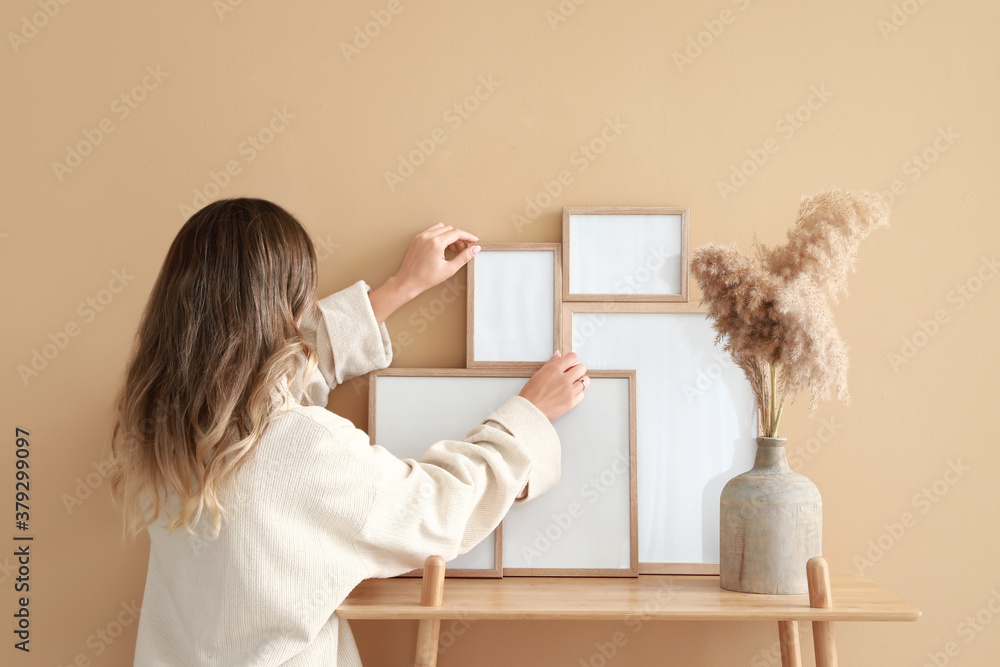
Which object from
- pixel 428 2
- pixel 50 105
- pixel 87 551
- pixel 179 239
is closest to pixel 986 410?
pixel 428 2

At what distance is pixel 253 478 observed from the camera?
1009mm

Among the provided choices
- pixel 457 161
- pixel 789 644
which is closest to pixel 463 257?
pixel 457 161

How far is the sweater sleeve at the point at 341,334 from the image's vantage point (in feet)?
4.19

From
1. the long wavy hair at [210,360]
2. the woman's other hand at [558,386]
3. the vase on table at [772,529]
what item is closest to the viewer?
the long wavy hair at [210,360]

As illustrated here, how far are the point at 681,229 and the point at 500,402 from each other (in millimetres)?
444

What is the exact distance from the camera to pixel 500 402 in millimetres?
1321

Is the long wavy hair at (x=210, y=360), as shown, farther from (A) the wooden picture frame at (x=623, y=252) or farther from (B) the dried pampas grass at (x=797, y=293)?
(B) the dried pampas grass at (x=797, y=293)

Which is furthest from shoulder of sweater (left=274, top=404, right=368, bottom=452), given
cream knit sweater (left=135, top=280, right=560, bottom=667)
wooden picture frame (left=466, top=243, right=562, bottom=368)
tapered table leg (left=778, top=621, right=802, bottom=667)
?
tapered table leg (left=778, top=621, right=802, bottom=667)

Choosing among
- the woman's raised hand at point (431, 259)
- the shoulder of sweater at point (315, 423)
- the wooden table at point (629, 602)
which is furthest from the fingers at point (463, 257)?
the wooden table at point (629, 602)

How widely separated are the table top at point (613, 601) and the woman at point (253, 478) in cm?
7

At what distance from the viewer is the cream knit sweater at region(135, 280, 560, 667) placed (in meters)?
1.01

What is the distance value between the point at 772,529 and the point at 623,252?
0.52m

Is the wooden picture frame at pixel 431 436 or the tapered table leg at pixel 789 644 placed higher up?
the wooden picture frame at pixel 431 436

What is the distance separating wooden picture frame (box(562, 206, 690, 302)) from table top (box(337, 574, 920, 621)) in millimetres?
485
